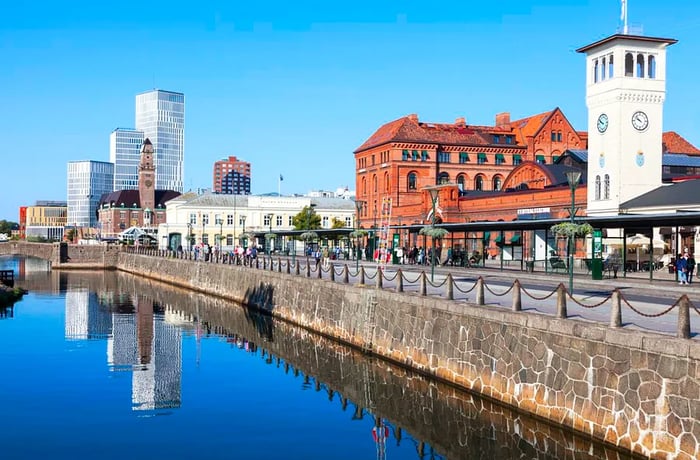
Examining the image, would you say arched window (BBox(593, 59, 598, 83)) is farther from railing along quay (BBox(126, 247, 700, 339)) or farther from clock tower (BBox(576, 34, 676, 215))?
railing along quay (BBox(126, 247, 700, 339))

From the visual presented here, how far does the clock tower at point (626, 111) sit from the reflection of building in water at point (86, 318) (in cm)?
3752

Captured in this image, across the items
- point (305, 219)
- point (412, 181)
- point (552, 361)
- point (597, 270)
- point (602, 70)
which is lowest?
point (552, 361)

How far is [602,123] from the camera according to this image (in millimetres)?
58969

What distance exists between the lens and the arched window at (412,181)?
326 ft

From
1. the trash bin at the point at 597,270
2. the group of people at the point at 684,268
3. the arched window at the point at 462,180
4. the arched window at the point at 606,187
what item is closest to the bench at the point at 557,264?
the trash bin at the point at 597,270

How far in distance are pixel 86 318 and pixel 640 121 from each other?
Result: 41.9 metres

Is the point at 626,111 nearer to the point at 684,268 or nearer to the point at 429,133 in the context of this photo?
the point at 684,268

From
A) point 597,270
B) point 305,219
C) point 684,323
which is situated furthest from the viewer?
point 305,219

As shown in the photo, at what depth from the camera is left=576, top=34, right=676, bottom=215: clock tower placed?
5684cm

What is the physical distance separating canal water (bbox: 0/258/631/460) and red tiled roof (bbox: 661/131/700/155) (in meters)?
74.2

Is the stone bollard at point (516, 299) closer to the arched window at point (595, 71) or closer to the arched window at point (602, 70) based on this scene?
the arched window at point (602, 70)

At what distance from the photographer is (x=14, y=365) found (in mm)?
29500

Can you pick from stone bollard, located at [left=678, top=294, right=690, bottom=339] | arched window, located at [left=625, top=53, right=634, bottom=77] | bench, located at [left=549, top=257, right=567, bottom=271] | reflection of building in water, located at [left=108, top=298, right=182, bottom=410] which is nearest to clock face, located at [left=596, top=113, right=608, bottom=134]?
arched window, located at [left=625, top=53, right=634, bottom=77]

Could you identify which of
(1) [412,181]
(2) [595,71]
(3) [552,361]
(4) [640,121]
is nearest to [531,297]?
(3) [552,361]
